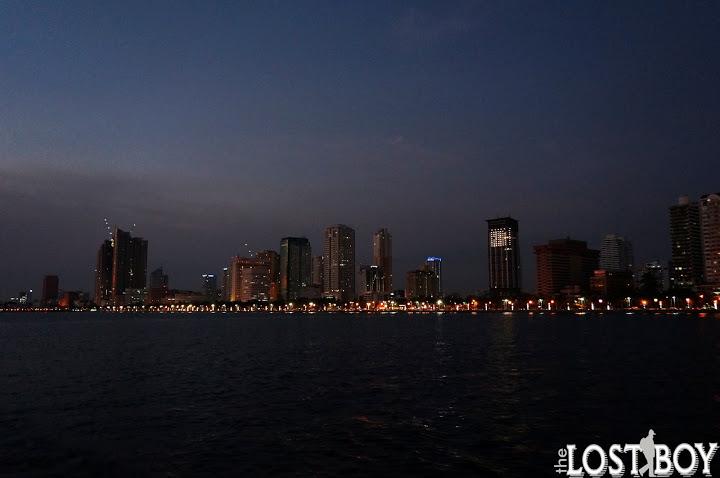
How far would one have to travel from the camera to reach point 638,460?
989 inches

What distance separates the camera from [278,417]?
34375 mm

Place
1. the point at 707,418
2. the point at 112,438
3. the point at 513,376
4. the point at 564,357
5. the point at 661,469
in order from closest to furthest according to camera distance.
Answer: the point at 661,469 → the point at 112,438 → the point at 707,418 → the point at 513,376 → the point at 564,357

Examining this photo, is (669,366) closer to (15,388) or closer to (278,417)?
(278,417)

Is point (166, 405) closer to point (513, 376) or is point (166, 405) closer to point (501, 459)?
point (501, 459)

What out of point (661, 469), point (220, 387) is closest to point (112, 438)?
point (220, 387)

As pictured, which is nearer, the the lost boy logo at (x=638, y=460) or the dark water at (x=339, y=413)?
the the lost boy logo at (x=638, y=460)

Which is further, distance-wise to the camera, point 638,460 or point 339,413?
point 339,413

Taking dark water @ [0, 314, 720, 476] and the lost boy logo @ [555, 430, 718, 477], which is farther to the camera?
dark water @ [0, 314, 720, 476]

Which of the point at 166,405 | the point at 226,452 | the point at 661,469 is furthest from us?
the point at 166,405

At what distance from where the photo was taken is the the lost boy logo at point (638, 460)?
23.4 m

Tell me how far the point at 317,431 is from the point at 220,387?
1871 cm

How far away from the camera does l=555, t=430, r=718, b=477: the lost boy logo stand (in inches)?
923

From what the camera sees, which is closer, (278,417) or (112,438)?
(112,438)

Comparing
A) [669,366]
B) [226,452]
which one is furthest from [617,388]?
[226,452]
